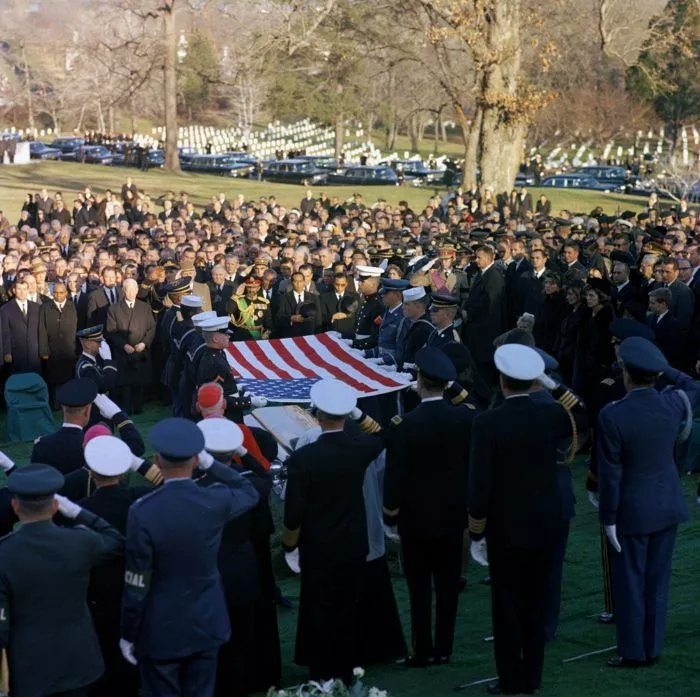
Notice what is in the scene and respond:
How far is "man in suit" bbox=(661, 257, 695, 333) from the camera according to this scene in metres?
11.1

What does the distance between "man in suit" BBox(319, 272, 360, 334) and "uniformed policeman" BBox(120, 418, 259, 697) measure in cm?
819

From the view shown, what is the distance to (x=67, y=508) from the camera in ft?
15.7

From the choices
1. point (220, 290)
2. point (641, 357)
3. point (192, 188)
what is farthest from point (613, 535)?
point (192, 188)

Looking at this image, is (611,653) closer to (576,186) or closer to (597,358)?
(597,358)

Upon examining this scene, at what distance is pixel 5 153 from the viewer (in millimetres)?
50188

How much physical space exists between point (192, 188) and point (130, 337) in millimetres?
28344

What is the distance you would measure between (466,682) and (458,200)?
21.7m

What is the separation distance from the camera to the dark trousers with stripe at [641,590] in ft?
19.4

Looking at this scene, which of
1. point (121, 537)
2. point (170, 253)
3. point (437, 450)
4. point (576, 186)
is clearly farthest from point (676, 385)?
point (576, 186)

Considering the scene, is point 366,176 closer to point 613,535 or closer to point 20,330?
point 20,330

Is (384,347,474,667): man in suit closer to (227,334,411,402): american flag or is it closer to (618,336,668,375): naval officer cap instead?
(618,336,668,375): naval officer cap

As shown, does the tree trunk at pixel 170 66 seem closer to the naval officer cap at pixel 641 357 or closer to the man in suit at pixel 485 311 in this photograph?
the man in suit at pixel 485 311

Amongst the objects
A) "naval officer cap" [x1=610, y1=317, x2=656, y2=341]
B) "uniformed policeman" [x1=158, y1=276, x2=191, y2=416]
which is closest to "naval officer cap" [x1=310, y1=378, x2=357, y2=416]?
"naval officer cap" [x1=610, y1=317, x2=656, y2=341]

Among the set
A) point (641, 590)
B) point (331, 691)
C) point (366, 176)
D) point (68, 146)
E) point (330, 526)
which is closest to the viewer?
point (331, 691)
